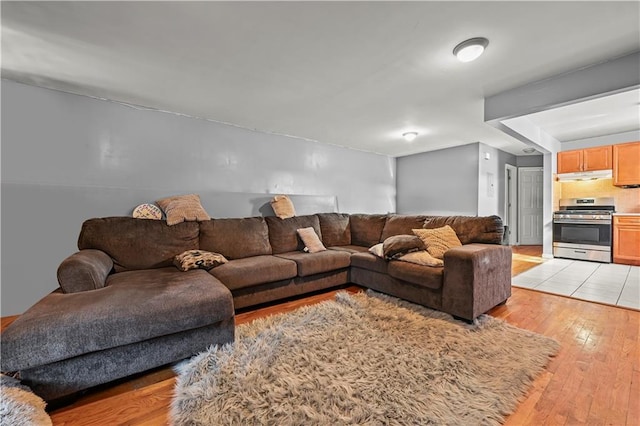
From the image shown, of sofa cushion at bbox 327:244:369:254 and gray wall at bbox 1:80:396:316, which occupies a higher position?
gray wall at bbox 1:80:396:316

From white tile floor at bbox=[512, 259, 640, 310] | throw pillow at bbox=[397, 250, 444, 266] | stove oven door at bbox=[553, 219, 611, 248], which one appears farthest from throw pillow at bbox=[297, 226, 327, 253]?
stove oven door at bbox=[553, 219, 611, 248]

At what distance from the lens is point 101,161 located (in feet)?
9.33

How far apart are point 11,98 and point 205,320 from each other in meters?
2.89

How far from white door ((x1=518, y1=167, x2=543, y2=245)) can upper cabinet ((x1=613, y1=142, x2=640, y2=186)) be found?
1.97m

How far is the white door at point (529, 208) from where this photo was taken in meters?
6.61

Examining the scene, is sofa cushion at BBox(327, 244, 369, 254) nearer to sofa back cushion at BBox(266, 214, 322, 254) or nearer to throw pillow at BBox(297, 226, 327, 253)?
throw pillow at BBox(297, 226, 327, 253)

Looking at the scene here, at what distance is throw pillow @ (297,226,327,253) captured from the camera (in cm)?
340

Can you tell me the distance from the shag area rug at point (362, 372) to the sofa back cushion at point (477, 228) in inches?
34.9

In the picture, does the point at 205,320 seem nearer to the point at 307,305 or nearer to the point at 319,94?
the point at 307,305

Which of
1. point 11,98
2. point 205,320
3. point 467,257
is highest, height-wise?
point 11,98

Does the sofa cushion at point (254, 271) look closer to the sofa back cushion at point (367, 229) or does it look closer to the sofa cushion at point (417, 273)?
the sofa cushion at point (417, 273)

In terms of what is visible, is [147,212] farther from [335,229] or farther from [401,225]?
[401,225]

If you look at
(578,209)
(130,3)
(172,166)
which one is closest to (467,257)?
(130,3)

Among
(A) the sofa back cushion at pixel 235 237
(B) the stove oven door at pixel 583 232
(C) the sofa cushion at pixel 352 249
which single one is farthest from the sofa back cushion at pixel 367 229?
(B) the stove oven door at pixel 583 232
